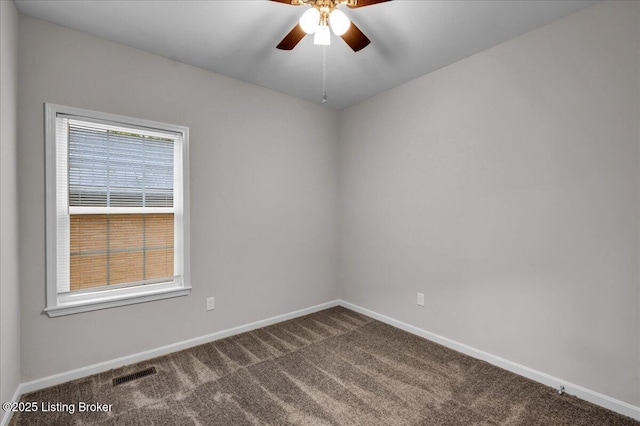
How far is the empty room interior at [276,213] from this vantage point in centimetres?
195

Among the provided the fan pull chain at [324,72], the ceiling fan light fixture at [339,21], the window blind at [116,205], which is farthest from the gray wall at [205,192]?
the ceiling fan light fixture at [339,21]

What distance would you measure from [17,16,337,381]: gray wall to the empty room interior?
18 mm

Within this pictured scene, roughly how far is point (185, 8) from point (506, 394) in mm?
3525

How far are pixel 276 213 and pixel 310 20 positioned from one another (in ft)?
6.96

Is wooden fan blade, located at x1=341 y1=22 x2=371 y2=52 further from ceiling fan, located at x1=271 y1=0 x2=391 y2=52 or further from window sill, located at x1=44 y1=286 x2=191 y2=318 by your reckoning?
window sill, located at x1=44 y1=286 x2=191 y2=318

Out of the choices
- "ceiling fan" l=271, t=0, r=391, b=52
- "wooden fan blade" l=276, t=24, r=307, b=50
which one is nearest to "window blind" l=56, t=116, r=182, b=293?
"wooden fan blade" l=276, t=24, r=307, b=50

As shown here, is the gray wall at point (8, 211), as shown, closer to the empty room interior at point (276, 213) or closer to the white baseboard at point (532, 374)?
the empty room interior at point (276, 213)

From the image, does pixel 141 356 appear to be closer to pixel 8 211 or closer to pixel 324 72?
pixel 8 211

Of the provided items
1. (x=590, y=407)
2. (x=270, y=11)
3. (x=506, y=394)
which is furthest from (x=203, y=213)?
(x=590, y=407)

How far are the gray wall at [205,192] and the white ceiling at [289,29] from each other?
0.21 m

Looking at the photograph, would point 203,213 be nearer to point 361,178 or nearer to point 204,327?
point 204,327

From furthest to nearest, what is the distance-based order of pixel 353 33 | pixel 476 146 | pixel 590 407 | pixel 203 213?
pixel 203 213
pixel 476 146
pixel 590 407
pixel 353 33

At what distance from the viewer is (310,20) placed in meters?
1.72

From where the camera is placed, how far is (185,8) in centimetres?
207
